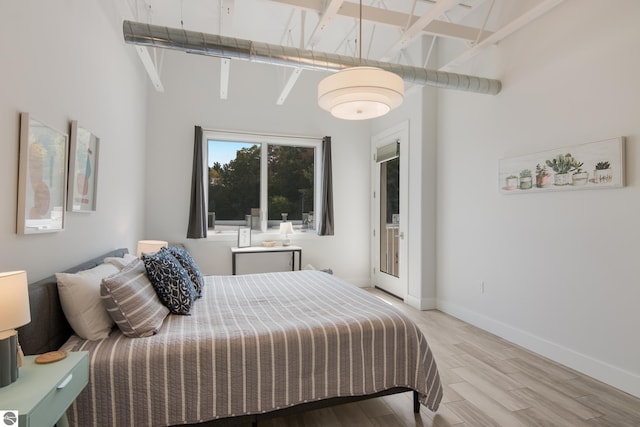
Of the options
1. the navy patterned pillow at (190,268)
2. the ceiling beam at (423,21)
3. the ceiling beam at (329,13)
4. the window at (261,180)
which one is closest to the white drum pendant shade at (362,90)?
the ceiling beam at (329,13)

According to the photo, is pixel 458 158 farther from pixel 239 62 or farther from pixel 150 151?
pixel 150 151

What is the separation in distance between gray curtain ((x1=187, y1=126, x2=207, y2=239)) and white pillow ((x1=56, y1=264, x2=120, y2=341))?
2880mm

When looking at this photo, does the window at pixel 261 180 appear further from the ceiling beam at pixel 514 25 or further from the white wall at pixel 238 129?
the ceiling beam at pixel 514 25

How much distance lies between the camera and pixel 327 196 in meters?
5.27

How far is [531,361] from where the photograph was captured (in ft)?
9.36

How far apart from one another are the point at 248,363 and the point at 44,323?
39.4 inches

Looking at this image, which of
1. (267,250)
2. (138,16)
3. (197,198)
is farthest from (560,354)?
(138,16)

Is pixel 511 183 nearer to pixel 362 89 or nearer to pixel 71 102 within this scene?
pixel 362 89

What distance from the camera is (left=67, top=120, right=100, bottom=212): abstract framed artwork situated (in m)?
2.23

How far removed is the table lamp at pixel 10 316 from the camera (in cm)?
112

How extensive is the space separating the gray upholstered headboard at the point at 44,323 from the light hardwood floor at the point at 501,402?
1.23 meters

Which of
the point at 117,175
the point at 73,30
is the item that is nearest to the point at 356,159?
the point at 117,175

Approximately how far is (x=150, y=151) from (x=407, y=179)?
358 cm

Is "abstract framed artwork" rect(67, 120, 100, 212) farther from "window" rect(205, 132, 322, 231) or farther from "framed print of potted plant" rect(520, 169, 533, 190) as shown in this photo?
"framed print of potted plant" rect(520, 169, 533, 190)
